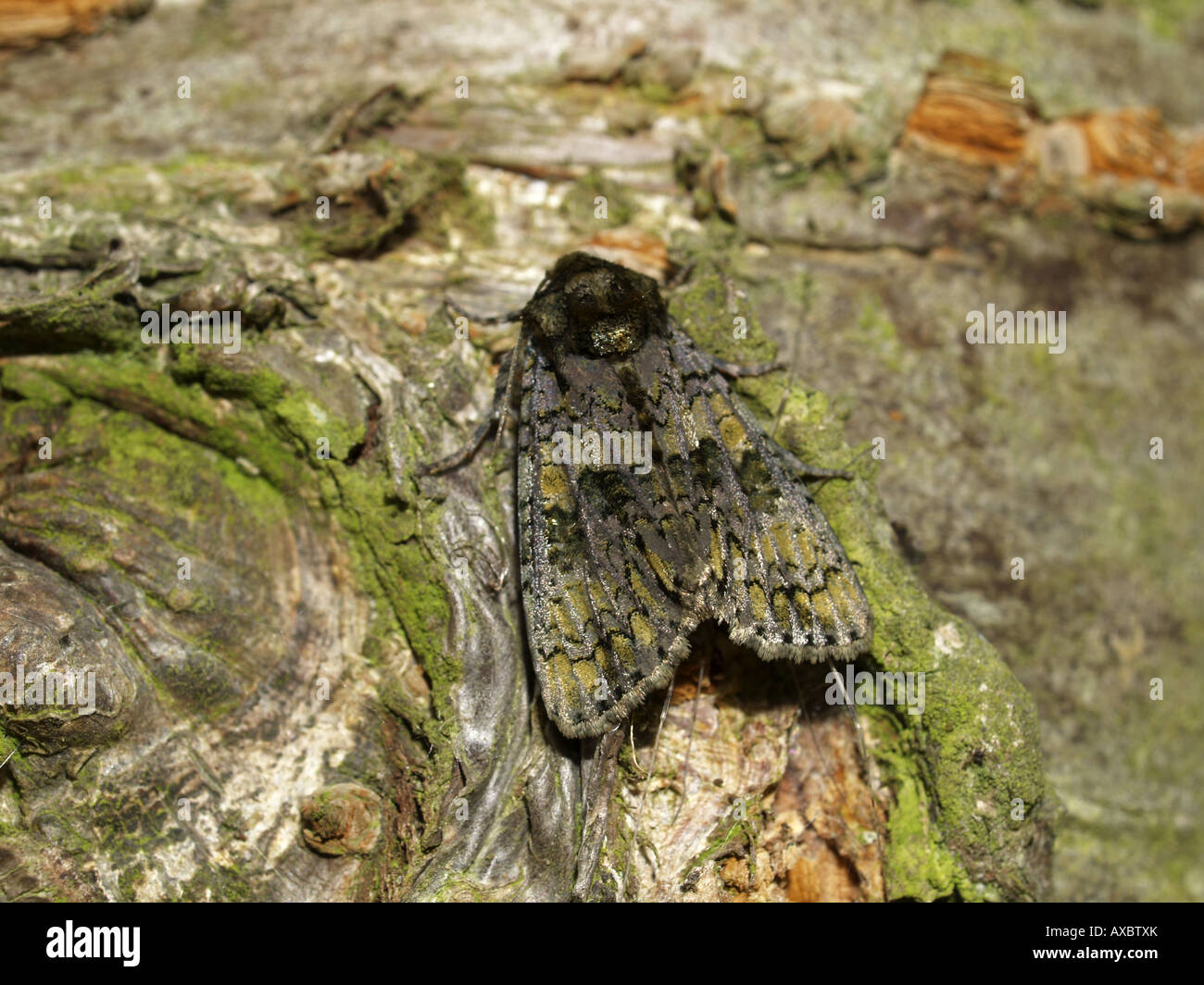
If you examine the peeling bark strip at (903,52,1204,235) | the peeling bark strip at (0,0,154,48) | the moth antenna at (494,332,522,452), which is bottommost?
the moth antenna at (494,332,522,452)

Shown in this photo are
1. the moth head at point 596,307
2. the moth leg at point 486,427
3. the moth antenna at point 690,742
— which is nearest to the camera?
the moth antenna at point 690,742

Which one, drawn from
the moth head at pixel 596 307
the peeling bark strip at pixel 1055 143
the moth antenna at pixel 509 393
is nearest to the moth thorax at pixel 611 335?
the moth head at pixel 596 307

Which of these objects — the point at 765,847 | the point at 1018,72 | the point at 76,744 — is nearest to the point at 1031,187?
the point at 1018,72

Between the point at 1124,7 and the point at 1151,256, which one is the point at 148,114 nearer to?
the point at 1151,256

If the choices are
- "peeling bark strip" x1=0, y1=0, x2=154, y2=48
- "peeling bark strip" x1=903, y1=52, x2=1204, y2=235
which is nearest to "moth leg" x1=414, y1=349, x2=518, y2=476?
"peeling bark strip" x1=903, y1=52, x2=1204, y2=235

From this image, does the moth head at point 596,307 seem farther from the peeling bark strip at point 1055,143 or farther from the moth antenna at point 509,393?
the peeling bark strip at point 1055,143

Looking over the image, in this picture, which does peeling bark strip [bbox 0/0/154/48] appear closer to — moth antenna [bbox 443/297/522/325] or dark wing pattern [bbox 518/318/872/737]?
moth antenna [bbox 443/297/522/325]
